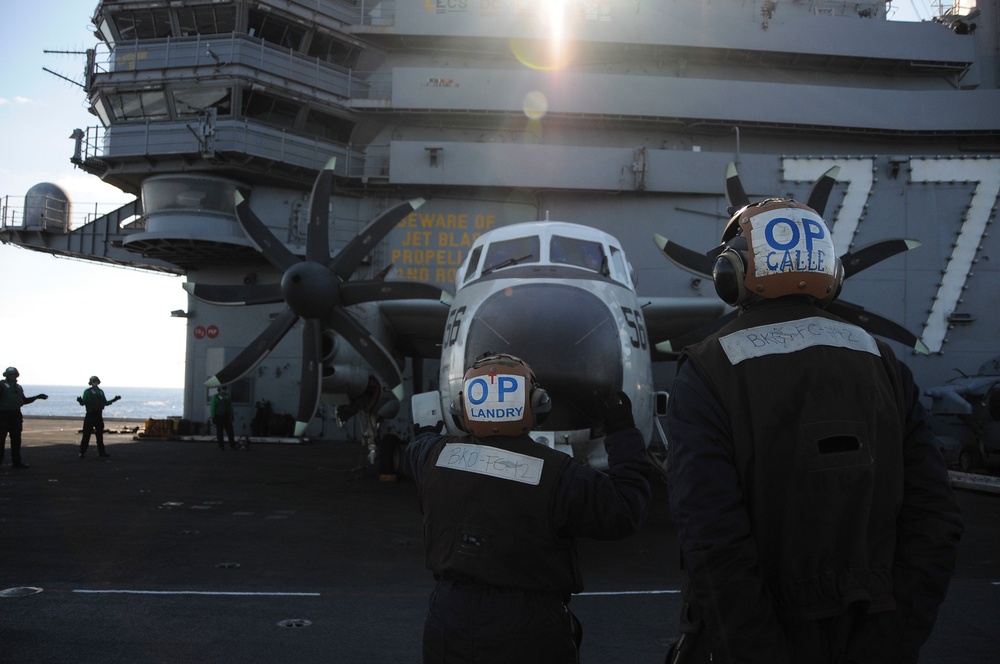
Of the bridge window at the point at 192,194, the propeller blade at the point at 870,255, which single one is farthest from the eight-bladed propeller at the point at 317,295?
the bridge window at the point at 192,194

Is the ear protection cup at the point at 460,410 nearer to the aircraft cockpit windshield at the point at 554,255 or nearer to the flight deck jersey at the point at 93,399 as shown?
the aircraft cockpit windshield at the point at 554,255

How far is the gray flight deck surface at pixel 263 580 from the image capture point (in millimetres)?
4672

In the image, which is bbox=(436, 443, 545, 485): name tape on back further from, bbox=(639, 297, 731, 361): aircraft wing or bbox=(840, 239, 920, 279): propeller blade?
bbox=(840, 239, 920, 279): propeller blade

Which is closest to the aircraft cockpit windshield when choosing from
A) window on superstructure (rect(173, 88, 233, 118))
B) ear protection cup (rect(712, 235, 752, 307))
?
ear protection cup (rect(712, 235, 752, 307))

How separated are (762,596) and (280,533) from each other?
7630 millimetres

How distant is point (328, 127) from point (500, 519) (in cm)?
2327

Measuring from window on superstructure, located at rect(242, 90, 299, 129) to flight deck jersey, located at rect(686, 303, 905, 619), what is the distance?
74.8ft

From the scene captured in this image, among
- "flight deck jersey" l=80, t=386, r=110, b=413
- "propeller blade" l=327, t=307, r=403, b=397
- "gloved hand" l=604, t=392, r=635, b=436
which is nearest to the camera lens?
"gloved hand" l=604, t=392, r=635, b=436

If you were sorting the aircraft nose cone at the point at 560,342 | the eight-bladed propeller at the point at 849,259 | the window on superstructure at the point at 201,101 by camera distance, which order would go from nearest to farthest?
the aircraft nose cone at the point at 560,342 < the eight-bladed propeller at the point at 849,259 < the window on superstructure at the point at 201,101

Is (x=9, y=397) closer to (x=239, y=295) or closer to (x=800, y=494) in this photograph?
(x=239, y=295)

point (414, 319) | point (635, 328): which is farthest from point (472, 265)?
point (414, 319)

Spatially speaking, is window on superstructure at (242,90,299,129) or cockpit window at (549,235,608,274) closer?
cockpit window at (549,235,608,274)

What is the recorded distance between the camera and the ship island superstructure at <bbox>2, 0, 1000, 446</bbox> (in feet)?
71.7

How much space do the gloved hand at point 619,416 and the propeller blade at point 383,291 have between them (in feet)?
31.9
